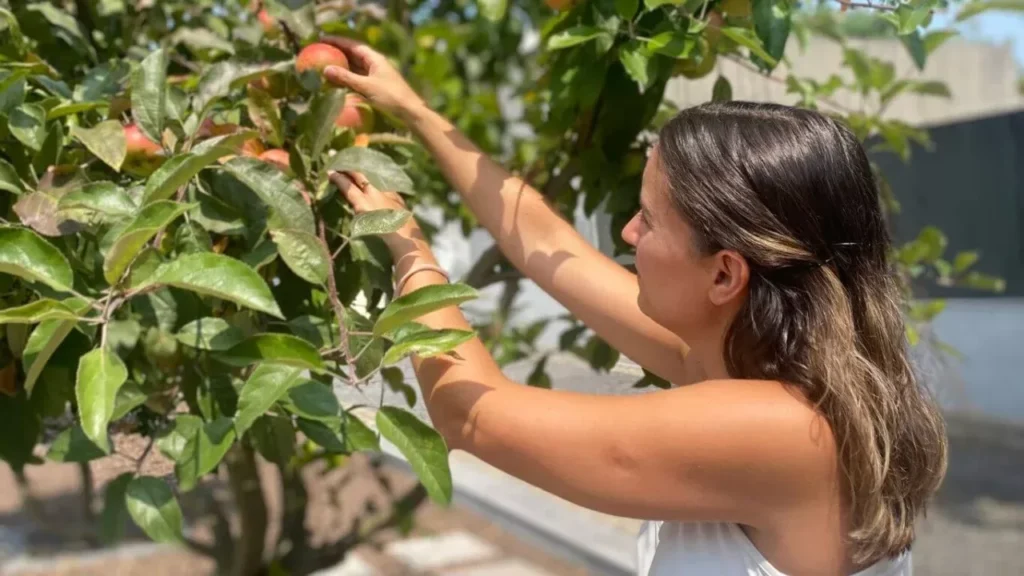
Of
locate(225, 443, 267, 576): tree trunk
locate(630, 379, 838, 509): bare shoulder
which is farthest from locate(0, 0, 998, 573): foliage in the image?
locate(225, 443, 267, 576): tree trunk

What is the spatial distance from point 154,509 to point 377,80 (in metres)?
0.51

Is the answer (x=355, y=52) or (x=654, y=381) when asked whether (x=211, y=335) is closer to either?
(x=355, y=52)

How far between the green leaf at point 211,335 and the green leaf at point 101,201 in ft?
0.37

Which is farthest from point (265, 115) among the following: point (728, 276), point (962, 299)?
point (962, 299)

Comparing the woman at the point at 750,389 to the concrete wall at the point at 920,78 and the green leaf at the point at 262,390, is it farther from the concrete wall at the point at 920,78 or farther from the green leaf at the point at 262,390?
the concrete wall at the point at 920,78

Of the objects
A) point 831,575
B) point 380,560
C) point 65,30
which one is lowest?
point 380,560

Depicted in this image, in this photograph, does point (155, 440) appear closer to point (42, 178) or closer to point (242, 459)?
point (42, 178)

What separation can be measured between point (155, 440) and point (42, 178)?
0.26m

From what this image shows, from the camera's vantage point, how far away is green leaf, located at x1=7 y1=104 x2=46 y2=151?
31.7 inches

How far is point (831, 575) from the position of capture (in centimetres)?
88

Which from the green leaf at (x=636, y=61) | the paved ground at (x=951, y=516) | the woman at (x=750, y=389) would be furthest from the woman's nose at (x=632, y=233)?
→ the paved ground at (x=951, y=516)

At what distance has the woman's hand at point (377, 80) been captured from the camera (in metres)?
1.03

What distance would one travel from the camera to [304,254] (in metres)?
0.81

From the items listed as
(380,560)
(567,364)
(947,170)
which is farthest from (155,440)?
(947,170)
